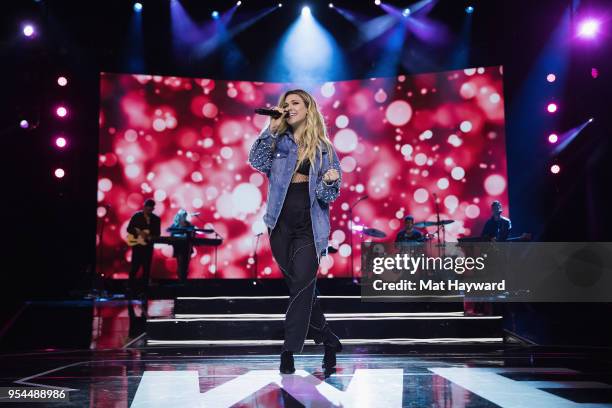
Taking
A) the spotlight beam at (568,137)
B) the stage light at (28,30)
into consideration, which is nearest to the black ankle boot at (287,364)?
the spotlight beam at (568,137)

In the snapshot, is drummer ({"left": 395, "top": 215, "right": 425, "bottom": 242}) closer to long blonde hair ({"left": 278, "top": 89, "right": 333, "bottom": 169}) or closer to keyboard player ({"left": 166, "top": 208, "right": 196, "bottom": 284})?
keyboard player ({"left": 166, "top": 208, "right": 196, "bottom": 284})

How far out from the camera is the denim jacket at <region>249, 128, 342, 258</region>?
309cm

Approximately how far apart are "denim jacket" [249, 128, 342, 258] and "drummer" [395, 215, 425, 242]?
612 centimetres

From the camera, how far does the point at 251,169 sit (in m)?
9.99

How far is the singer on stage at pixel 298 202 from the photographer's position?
3.05 m

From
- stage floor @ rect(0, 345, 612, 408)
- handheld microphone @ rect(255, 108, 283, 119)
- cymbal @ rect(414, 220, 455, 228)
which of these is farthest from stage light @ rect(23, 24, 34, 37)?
handheld microphone @ rect(255, 108, 283, 119)

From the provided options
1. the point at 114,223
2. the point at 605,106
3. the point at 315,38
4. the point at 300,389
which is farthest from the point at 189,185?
the point at 300,389

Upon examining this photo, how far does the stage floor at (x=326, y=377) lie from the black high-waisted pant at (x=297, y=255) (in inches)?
Result: 12.1

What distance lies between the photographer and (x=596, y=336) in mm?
5285

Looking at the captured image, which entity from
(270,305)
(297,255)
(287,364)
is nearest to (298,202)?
(297,255)

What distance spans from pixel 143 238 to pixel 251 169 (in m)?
2.58

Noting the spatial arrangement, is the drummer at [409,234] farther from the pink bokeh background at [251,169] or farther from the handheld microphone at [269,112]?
the handheld microphone at [269,112]

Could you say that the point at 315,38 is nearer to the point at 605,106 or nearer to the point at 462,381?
the point at 605,106

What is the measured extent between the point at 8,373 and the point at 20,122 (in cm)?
631
